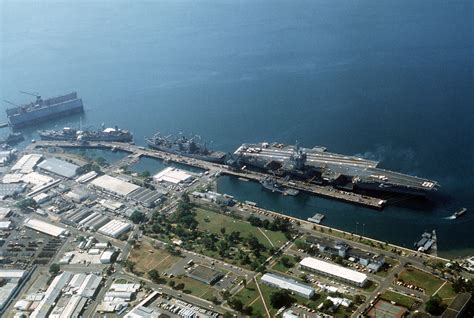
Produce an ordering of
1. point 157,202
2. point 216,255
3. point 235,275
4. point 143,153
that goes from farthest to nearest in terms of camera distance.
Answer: point 143,153 → point 157,202 → point 216,255 → point 235,275

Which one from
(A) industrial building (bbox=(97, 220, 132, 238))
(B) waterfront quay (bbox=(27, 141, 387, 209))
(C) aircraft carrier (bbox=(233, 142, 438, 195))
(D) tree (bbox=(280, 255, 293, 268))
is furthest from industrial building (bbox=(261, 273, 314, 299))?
(C) aircraft carrier (bbox=(233, 142, 438, 195))

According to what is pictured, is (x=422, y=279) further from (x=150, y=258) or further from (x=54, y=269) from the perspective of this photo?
(x=54, y=269)

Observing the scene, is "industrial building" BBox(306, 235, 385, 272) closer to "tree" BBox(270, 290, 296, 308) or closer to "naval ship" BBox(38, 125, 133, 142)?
"tree" BBox(270, 290, 296, 308)

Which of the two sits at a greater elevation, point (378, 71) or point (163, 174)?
point (378, 71)

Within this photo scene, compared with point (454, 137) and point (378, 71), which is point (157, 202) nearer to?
point (454, 137)

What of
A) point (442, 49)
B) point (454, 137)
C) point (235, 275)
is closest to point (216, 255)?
point (235, 275)

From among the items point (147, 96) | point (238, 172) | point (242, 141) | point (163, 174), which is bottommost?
point (163, 174)

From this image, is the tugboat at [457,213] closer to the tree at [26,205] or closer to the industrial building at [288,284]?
the industrial building at [288,284]
